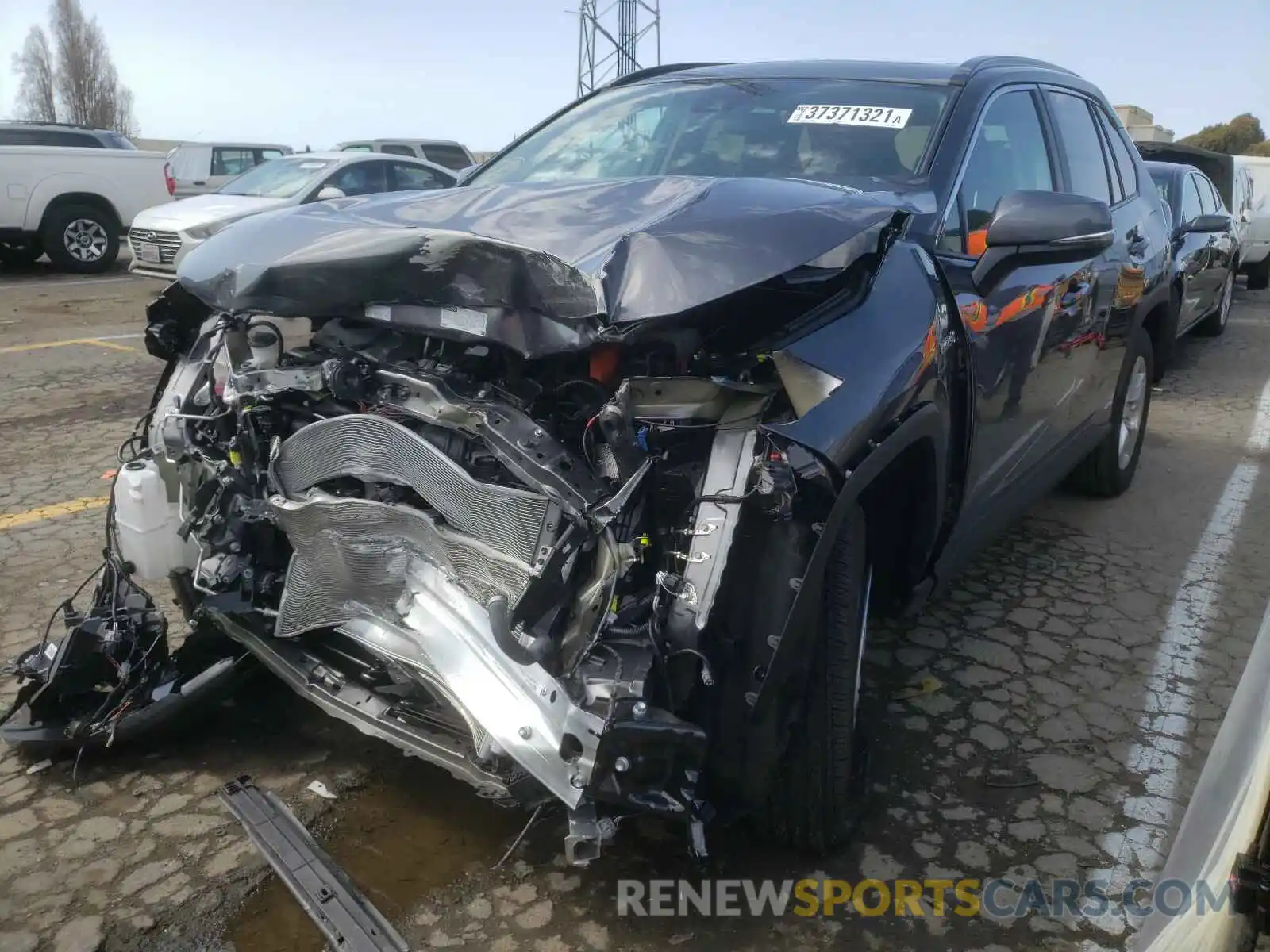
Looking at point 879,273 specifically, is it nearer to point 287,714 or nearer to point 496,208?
point 496,208

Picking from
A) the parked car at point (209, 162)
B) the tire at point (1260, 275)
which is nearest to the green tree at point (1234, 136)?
the tire at point (1260, 275)

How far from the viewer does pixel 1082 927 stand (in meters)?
2.34

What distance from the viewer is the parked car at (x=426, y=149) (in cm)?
1702

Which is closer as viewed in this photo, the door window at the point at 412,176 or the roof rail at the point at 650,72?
the roof rail at the point at 650,72

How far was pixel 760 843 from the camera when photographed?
8.30ft

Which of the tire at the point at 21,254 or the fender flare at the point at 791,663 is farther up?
the fender flare at the point at 791,663

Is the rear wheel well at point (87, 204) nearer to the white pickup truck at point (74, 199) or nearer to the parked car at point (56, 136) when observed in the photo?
the white pickup truck at point (74, 199)

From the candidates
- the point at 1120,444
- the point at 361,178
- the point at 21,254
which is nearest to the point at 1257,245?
the point at 1120,444

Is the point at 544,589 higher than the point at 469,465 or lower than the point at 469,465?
lower

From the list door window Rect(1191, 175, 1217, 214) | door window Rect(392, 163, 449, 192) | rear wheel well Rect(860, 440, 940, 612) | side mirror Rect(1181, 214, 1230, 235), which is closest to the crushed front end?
rear wheel well Rect(860, 440, 940, 612)

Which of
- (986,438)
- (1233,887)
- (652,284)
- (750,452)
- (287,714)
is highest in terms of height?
(652,284)

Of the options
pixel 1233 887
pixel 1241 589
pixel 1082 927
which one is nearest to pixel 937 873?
pixel 1082 927

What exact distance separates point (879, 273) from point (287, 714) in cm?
212

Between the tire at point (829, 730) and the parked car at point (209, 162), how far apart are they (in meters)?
14.0
